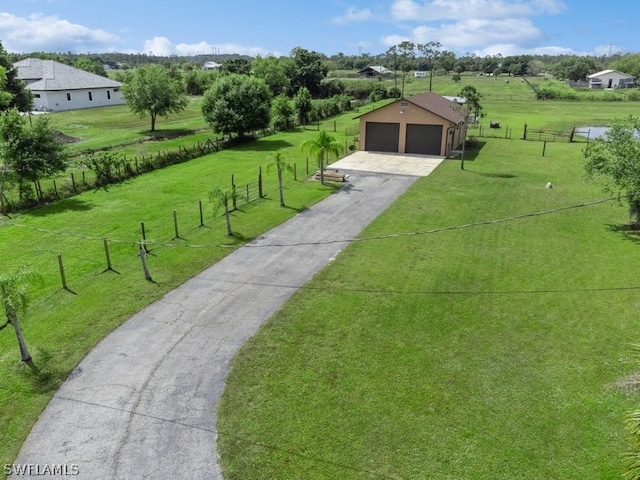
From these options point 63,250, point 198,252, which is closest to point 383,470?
point 198,252

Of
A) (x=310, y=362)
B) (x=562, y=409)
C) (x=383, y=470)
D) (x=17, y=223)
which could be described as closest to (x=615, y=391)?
(x=562, y=409)

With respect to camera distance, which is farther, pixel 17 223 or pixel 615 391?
pixel 17 223

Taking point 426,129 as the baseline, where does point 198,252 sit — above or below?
below

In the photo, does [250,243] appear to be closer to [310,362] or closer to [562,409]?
[310,362]

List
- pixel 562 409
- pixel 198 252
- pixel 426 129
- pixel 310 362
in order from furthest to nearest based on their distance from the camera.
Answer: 1. pixel 426 129
2. pixel 198 252
3. pixel 310 362
4. pixel 562 409

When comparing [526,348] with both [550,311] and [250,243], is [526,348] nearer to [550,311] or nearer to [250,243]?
[550,311]

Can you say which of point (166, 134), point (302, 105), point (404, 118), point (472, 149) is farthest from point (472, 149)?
point (166, 134)

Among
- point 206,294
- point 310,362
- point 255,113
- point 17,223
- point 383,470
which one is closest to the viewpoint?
point 383,470
